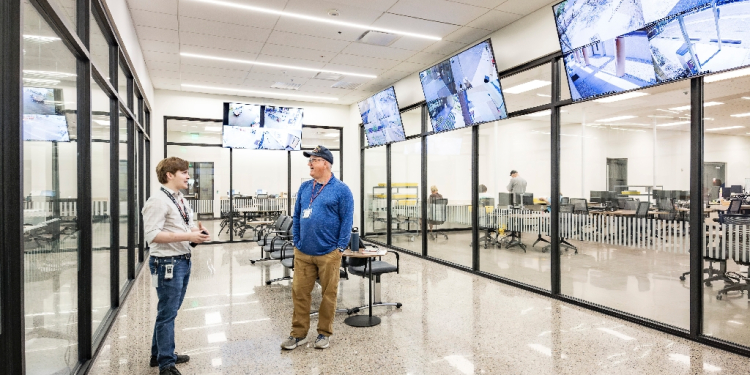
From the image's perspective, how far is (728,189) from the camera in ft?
11.7

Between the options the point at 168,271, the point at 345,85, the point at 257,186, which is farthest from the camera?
the point at 257,186

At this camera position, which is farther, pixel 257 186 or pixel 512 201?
pixel 257 186

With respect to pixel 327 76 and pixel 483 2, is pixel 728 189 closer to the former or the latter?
pixel 483 2

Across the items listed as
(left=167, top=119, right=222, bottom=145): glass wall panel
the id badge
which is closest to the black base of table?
the id badge

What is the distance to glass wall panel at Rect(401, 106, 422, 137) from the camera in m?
8.02

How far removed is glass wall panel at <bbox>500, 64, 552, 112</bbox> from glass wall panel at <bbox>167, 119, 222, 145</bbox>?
6776 millimetres

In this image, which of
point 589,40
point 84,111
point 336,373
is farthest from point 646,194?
point 84,111

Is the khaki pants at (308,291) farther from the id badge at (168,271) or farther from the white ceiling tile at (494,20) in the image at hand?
the white ceiling tile at (494,20)

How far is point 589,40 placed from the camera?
13.5 ft

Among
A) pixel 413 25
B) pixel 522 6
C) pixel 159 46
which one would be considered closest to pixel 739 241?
pixel 522 6

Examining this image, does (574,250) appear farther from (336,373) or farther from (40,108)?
A: (40,108)

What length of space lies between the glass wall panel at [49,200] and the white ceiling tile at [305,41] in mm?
3271

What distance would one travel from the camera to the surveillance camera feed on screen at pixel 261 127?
9203mm

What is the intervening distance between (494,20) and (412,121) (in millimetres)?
3011
